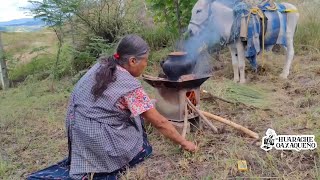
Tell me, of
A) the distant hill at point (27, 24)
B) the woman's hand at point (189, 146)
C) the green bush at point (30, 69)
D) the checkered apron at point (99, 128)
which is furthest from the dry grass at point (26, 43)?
the woman's hand at point (189, 146)

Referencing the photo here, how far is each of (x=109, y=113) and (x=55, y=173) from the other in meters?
0.73

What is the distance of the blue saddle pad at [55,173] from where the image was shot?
309 centimetres

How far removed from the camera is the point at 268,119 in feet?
13.4

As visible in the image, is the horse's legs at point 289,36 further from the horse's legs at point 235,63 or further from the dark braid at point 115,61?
the dark braid at point 115,61

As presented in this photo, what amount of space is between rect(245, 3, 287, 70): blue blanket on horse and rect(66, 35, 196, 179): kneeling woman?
2801 mm

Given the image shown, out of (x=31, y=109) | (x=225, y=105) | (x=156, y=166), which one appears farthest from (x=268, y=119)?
(x=31, y=109)

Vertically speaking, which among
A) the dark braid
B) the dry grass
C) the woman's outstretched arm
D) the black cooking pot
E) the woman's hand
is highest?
the dark braid

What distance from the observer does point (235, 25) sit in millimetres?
5445

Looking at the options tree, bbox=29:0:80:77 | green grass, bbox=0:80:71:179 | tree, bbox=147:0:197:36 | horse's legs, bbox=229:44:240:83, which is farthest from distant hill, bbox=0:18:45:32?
horse's legs, bbox=229:44:240:83

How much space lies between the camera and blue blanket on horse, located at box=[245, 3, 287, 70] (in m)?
5.37

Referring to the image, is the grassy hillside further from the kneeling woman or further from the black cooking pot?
the black cooking pot

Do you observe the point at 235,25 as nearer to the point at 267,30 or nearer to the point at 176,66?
the point at 267,30

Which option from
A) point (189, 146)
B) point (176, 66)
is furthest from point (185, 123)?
point (176, 66)

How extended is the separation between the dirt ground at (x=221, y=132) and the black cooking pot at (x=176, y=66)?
2.07ft
